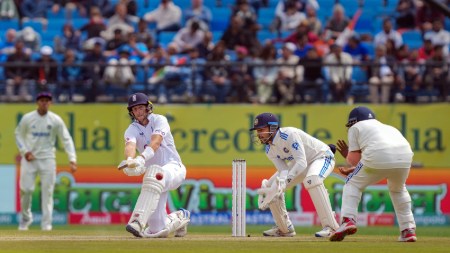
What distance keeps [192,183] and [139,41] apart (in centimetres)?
350

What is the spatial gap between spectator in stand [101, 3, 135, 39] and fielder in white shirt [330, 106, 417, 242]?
1232cm

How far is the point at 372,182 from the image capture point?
53.1 ft

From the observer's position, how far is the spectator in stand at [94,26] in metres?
27.9

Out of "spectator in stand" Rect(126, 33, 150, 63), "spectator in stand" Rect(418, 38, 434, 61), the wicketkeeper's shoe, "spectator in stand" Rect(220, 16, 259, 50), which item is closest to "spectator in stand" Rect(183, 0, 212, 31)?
"spectator in stand" Rect(220, 16, 259, 50)

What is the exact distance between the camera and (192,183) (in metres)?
26.0

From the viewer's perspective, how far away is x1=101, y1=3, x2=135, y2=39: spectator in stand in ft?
91.5

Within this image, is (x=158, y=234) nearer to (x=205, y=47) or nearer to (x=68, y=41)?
(x=205, y=47)

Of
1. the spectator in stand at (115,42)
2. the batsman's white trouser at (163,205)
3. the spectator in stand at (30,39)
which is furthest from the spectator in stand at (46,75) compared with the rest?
the batsman's white trouser at (163,205)

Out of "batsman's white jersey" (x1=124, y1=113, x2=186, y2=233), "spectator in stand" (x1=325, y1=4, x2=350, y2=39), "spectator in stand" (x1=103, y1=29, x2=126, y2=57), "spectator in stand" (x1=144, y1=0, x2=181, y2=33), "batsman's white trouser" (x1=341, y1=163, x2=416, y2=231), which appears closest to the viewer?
"batsman's white trouser" (x1=341, y1=163, x2=416, y2=231)

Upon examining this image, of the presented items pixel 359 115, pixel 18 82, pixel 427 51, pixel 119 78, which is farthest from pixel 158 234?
pixel 427 51

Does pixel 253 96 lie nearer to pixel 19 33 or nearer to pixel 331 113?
pixel 331 113

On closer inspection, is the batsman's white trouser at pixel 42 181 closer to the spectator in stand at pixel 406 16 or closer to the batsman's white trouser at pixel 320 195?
the batsman's white trouser at pixel 320 195

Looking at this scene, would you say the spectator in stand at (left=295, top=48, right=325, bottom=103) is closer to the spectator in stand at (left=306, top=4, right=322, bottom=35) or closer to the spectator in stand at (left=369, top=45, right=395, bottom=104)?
the spectator in stand at (left=369, top=45, right=395, bottom=104)

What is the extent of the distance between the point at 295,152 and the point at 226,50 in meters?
10.6
